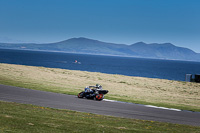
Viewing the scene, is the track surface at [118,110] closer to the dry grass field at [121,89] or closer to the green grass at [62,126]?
the green grass at [62,126]

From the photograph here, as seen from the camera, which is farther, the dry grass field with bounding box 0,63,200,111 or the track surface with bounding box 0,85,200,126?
the dry grass field with bounding box 0,63,200,111

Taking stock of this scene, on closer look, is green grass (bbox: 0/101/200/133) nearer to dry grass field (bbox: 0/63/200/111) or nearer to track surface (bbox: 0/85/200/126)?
track surface (bbox: 0/85/200/126)

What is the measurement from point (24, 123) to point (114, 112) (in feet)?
25.4

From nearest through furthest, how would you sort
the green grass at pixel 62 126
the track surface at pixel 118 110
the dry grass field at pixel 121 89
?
1. the green grass at pixel 62 126
2. the track surface at pixel 118 110
3. the dry grass field at pixel 121 89

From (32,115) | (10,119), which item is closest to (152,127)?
(32,115)

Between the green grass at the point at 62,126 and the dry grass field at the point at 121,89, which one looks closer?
the green grass at the point at 62,126

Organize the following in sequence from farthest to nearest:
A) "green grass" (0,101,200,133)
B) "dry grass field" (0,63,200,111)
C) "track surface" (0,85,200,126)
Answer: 1. "dry grass field" (0,63,200,111)
2. "track surface" (0,85,200,126)
3. "green grass" (0,101,200,133)

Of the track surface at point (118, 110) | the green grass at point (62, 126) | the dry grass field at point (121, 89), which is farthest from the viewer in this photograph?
the dry grass field at point (121, 89)

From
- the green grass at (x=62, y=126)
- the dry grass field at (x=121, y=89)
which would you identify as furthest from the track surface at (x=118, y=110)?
the dry grass field at (x=121, y=89)

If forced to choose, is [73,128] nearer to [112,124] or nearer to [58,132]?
[58,132]

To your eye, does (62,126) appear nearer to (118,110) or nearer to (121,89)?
(118,110)

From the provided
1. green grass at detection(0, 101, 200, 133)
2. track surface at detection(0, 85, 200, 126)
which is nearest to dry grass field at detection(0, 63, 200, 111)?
track surface at detection(0, 85, 200, 126)

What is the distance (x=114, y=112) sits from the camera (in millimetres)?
16891

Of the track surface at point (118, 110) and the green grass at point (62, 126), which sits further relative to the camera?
the track surface at point (118, 110)
